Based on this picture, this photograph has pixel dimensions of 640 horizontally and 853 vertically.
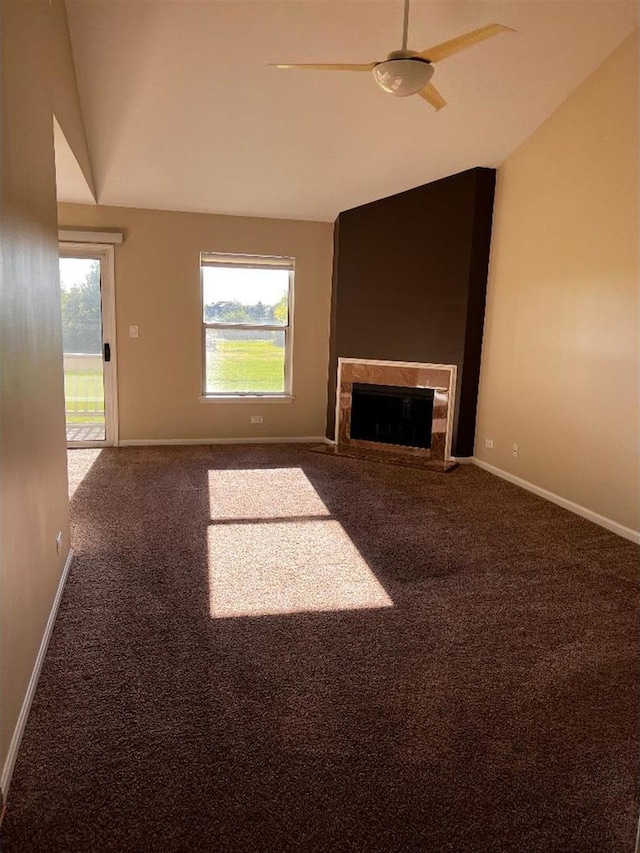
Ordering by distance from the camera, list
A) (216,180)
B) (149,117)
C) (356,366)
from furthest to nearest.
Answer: (356,366) → (216,180) → (149,117)

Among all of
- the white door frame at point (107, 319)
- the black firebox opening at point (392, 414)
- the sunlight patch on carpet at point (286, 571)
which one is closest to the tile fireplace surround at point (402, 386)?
the black firebox opening at point (392, 414)

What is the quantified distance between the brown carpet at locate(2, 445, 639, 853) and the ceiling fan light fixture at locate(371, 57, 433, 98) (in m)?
2.48

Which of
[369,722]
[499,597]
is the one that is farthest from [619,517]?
[369,722]

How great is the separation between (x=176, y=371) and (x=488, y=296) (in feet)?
10.7

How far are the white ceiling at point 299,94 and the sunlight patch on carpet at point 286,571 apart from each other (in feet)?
9.96

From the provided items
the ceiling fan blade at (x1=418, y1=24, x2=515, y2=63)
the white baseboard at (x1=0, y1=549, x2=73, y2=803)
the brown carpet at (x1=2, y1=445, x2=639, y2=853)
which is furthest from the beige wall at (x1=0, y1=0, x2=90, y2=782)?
the ceiling fan blade at (x1=418, y1=24, x2=515, y2=63)

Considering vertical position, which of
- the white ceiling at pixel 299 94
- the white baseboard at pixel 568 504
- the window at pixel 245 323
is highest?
the white ceiling at pixel 299 94

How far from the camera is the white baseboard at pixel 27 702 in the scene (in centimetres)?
151

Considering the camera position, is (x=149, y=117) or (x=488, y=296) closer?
(x=149, y=117)

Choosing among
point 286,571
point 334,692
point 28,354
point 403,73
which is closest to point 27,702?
point 334,692

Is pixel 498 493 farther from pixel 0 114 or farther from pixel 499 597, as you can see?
pixel 0 114

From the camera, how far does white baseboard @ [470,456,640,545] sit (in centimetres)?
358

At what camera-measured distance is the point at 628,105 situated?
3.54 meters

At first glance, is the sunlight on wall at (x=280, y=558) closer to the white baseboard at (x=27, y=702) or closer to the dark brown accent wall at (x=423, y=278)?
the white baseboard at (x=27, y=702)
